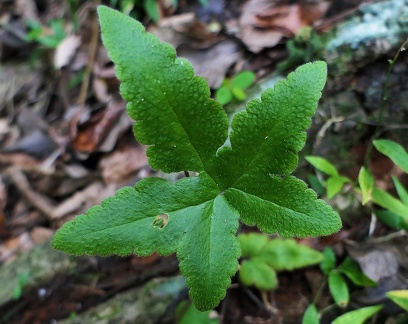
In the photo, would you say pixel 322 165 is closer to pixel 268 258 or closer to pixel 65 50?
pixel 268 258

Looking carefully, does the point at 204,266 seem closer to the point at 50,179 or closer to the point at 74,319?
the point at 74,319

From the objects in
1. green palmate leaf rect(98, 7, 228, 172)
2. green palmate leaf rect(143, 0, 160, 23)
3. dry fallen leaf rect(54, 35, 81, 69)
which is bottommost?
dry fallen leaf rect(54, 35, 81, 69)

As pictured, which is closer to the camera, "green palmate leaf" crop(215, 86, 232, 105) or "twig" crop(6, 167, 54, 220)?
"green palmate leaf" crop(215, 86, 232, 105)

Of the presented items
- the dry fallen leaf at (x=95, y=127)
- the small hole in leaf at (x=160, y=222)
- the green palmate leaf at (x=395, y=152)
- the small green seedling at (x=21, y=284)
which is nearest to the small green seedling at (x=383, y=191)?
the green palmate leaf at (x=395, y=152)

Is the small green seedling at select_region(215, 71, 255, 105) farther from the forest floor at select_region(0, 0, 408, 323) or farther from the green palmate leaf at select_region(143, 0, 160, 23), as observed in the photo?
the green palmate leaf at select_region(143, 0, 160, 23)

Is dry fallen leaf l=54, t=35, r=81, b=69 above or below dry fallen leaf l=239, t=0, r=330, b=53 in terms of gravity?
below

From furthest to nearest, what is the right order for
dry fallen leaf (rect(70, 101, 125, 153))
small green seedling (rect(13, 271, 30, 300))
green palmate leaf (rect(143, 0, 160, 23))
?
green palmate leaf (rect(143, 0, 160, 23))
dry fallen leaf (rect(70, 101, 125, 153))
small green seedling (rect(13, 271, 30, 300))

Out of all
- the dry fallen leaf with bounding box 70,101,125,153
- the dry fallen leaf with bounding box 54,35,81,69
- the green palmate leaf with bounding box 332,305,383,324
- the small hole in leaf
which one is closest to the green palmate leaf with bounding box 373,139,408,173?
the green palmate leaf with bounding box 332,305,383,324
